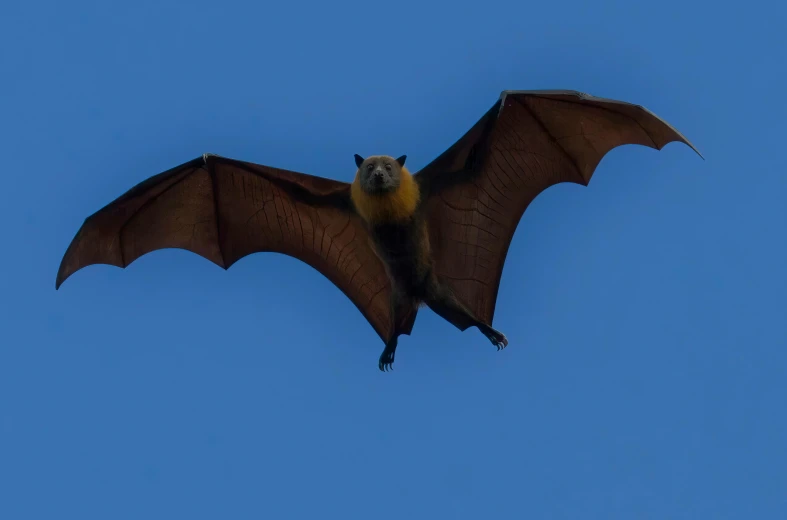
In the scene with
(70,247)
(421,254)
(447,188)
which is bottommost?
(70,247)

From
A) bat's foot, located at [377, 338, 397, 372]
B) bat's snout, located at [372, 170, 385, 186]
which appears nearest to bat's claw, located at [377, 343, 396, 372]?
bat's foot, located at [377, 338, 397, 372]

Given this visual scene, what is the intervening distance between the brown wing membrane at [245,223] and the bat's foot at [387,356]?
1.10 ft

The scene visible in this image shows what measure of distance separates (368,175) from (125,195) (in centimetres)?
294

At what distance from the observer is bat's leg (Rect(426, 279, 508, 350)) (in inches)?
553

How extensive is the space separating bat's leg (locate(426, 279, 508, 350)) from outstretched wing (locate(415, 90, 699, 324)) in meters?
0.21

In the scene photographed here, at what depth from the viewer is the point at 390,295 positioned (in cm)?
1462

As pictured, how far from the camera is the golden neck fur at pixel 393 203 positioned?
13.6m

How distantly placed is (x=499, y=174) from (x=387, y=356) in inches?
98.8

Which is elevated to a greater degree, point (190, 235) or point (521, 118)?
point (521, 118)

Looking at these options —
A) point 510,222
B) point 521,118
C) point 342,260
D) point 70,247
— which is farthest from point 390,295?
point 70,247

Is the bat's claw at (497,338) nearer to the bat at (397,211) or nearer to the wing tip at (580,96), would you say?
the bat at (397,211)

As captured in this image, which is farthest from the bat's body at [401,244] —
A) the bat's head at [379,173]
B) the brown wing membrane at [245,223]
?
the brown wing membrane at [245,223]

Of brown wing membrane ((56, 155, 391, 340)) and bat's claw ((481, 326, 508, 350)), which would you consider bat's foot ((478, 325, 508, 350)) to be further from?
brown wing membrane ((56, 155, 391, 340))

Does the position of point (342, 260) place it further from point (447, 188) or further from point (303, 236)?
point (447, 188)
